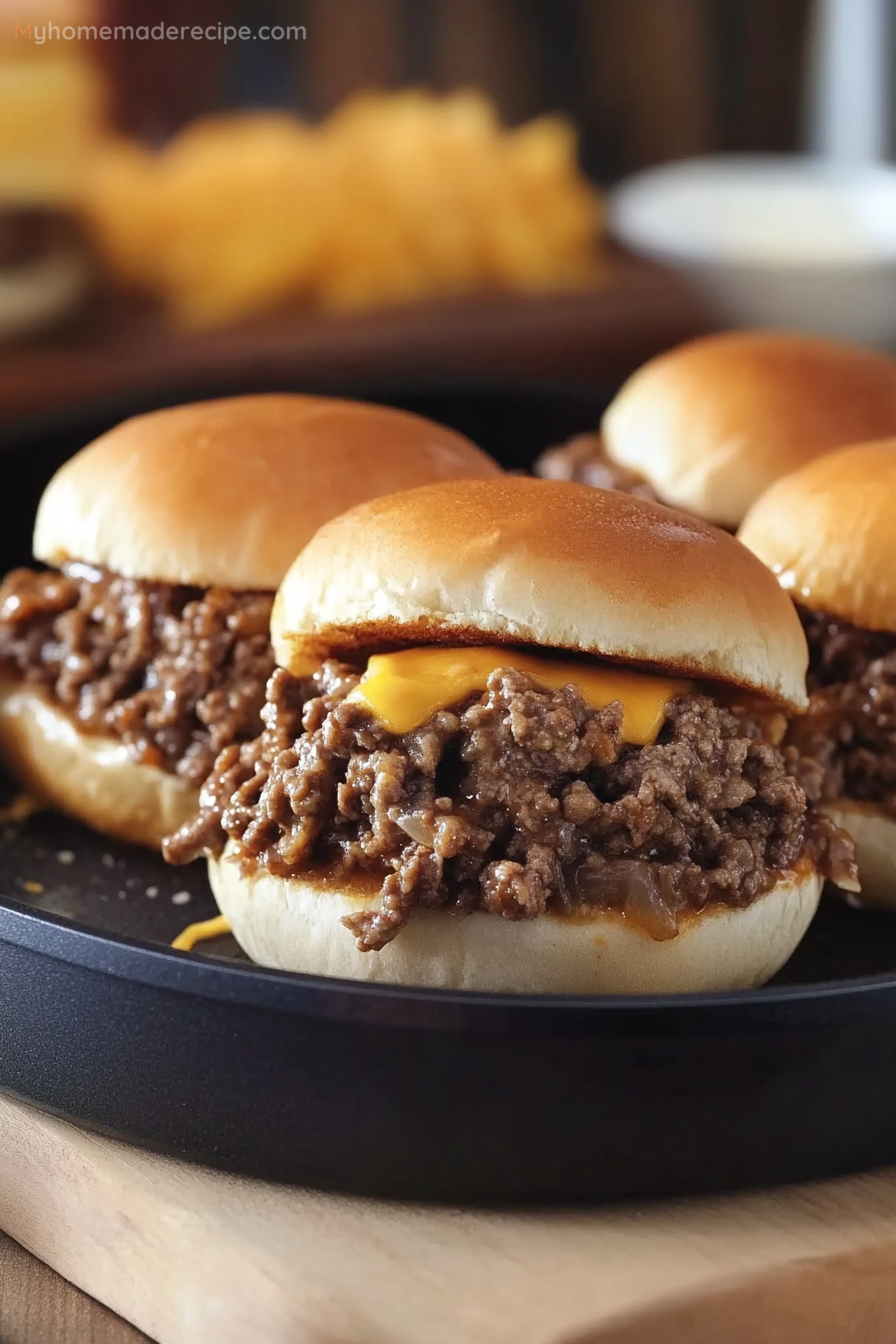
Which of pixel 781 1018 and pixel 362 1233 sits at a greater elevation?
pixel 781 1018

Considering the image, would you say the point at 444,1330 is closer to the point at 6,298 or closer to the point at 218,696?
the point at 218,696

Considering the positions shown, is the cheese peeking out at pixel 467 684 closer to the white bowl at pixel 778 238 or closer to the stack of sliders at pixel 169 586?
the stack of sliders at pixel 169 586

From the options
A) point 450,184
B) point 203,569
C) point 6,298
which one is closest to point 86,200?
point 6,298

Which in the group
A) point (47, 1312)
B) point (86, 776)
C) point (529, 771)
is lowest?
point (47, 1312)

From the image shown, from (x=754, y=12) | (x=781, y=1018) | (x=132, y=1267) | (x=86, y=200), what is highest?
(x=754, y=12)

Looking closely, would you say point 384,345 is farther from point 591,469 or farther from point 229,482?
point 229,482

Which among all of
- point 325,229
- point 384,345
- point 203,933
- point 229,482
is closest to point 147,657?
point 229,482
